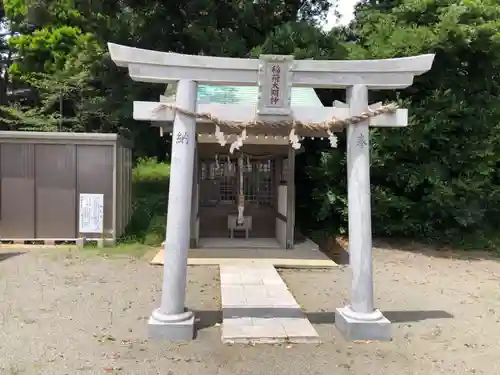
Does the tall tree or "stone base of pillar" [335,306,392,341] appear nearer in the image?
"stone base of pillar" [335,306,392,341]

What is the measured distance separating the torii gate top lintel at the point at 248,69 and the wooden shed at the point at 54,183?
5607 millimetres

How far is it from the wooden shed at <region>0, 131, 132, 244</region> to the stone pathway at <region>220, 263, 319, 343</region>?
12.2ft

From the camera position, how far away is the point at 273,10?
49.1 ft

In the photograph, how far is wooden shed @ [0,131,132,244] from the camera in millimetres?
10297

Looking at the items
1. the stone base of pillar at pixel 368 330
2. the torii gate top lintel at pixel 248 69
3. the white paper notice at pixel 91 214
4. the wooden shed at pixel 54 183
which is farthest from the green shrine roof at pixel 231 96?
the white paper notice at pixel 91 214

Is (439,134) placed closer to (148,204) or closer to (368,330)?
(368,330)

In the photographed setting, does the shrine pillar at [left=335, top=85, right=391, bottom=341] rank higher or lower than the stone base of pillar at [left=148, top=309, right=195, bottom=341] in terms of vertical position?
A: higher

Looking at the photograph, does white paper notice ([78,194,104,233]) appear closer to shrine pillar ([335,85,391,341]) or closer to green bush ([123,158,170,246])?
green bush ([123,158,170,246])

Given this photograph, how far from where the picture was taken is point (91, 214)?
10.2m

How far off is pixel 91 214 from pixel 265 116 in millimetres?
6263

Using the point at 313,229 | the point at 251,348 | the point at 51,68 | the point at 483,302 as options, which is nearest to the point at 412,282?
the point at 483,302

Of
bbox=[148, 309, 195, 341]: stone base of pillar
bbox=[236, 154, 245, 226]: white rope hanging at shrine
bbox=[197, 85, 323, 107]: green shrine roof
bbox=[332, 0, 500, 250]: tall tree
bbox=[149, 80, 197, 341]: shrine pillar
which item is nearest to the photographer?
bbox=[148, 309, 195, 341]: stone base of pillar

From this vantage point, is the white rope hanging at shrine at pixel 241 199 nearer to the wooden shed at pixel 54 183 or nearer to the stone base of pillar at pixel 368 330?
the wooden shed at pixel 54 183

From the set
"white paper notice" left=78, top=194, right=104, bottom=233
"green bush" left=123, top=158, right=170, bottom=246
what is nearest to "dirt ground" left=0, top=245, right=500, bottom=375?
"white paper notice" left=78, top=194, right=104, bottom=233
